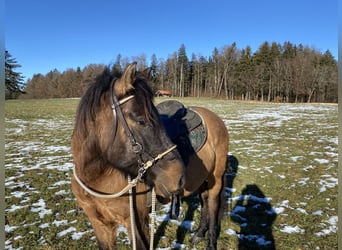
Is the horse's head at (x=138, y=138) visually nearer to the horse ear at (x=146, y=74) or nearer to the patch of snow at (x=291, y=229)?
the horse ear at (x=146, y=74)

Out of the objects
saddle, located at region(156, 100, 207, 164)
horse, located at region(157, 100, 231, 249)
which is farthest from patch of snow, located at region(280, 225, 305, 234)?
saddle, located at region(156, 100, 207, 164)

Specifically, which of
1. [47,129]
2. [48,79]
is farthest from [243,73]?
[48,79]

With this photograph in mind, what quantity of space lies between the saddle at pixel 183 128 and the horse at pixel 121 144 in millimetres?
762

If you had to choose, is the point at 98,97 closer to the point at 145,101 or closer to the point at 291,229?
the point at 145,101

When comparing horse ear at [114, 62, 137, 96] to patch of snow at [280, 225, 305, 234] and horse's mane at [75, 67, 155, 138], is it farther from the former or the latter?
patch of snow at [280, 225, 305, 234]

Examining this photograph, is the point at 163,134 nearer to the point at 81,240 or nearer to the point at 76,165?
the point at 76,165

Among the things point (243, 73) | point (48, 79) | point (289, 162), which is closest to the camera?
point (289, 162)

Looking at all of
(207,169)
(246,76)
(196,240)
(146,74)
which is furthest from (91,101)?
(246,76)

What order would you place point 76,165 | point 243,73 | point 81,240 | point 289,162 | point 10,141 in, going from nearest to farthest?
1. point 76,165
2. point 81,240
3. point 289,162
4. point 10,141
5. point 243,73

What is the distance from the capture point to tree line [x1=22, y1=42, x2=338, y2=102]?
41.7 m

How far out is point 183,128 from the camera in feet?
9.17

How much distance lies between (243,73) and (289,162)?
147 ft

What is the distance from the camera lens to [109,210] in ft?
6.82

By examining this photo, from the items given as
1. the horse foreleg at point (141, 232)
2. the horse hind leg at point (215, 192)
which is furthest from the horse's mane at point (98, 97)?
the horse hind leg at point (215, 192)
